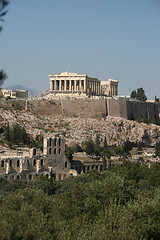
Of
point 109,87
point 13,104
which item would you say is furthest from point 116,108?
point 13,104

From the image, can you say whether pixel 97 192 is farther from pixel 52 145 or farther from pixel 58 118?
pixel 58 118

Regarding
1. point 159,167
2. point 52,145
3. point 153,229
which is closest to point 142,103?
point 159,167

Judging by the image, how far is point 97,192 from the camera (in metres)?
64.4

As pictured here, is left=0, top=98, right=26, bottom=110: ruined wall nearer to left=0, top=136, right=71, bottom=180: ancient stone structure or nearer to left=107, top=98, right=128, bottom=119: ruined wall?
left=107, top=98, right=128, bottom=119: ruined wall

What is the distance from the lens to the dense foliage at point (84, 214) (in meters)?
48.1

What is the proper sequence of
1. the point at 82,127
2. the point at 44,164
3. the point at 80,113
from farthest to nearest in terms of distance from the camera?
the point at 80,113 → the point at 82,127 → the point at 44,164

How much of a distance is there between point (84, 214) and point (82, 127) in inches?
2436

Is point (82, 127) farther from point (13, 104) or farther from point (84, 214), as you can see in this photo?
point (84, 214)

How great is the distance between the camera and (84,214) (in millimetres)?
57531

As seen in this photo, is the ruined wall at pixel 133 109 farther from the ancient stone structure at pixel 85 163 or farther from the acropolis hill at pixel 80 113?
the ancient stone structure at pixel 85 163

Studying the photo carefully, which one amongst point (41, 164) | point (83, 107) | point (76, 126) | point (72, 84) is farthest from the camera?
point (72, 84)

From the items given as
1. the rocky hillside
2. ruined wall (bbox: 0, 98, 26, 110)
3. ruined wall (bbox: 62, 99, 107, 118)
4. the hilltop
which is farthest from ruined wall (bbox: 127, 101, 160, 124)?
ruined wall (bbox: 0, 98, 26, 110)

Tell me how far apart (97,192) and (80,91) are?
234 ft

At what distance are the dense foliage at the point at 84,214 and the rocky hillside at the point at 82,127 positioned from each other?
35.1m
